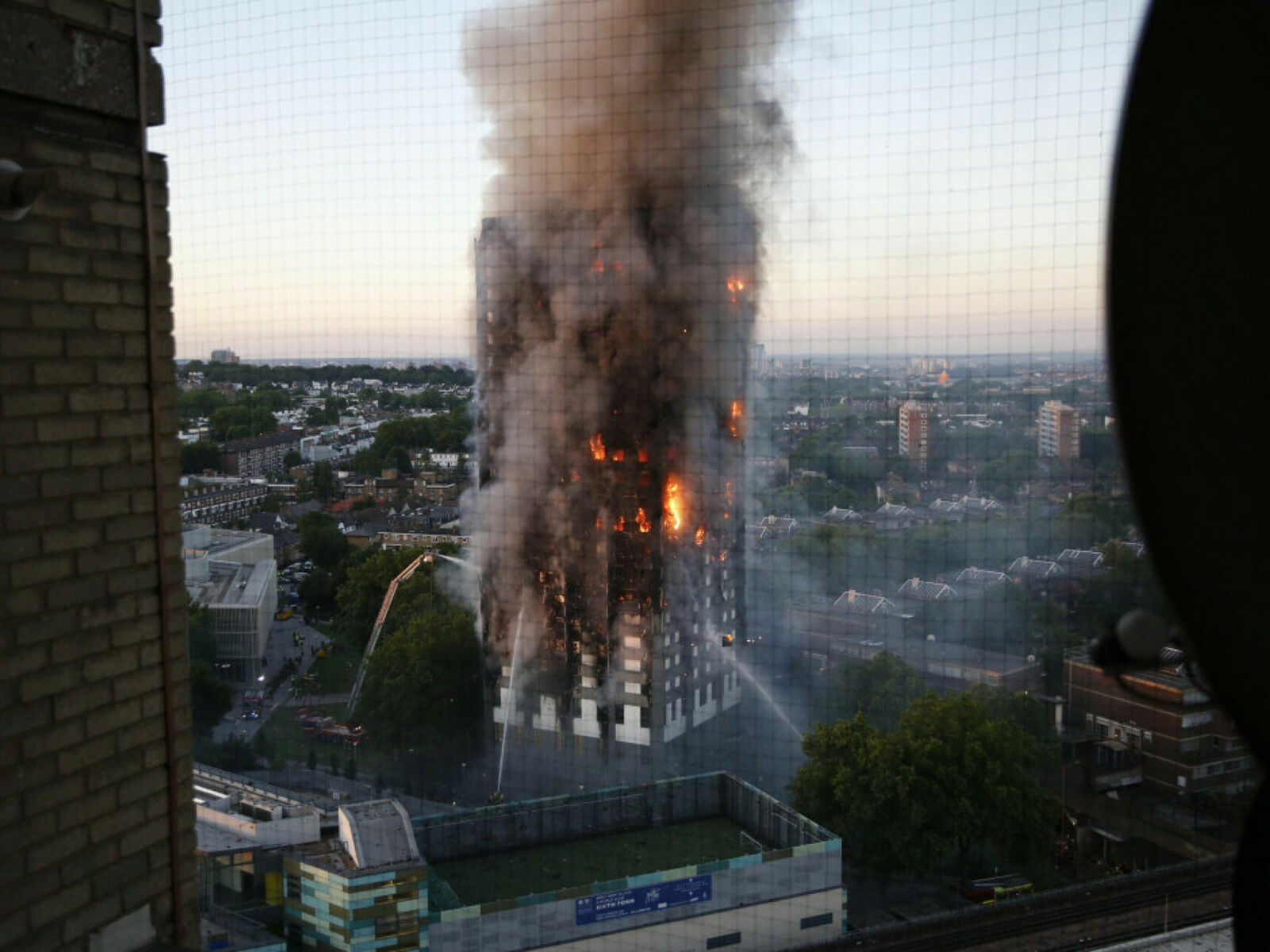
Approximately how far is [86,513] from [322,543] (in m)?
8.06

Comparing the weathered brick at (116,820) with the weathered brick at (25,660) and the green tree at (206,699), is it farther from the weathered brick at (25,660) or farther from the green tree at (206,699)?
the green tree at (206,699)

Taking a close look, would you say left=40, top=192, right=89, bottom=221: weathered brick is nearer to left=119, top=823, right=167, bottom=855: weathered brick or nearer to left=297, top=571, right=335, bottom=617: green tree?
left=119, top=823, right=167, bottom=855: weathered brick

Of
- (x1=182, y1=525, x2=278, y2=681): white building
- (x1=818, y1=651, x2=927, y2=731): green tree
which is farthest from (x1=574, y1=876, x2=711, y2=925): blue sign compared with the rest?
(x1=182, y1=525, x2=278, y2=681): white building

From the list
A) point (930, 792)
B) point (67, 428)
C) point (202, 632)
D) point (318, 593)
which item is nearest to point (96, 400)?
point (67, 428)

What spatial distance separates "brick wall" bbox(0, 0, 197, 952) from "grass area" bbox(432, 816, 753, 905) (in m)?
3.09

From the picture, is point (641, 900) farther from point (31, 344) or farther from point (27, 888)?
point (31, 344)

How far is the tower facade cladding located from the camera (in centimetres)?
507

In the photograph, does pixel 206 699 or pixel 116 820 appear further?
pixel 206 699

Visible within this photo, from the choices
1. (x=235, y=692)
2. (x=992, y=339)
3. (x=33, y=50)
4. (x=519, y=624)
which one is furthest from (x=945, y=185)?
(x=235, y=692)

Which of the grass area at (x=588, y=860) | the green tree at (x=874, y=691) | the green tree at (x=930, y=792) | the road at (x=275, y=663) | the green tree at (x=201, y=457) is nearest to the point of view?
the grass area at (x=588, y=860)

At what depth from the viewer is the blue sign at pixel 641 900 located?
373 cm

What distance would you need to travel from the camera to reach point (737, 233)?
14.5 ft

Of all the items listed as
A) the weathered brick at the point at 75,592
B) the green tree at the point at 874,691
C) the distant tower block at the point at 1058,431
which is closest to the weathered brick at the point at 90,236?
the weathered brick at the point at 75,592

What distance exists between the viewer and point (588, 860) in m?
4.31
